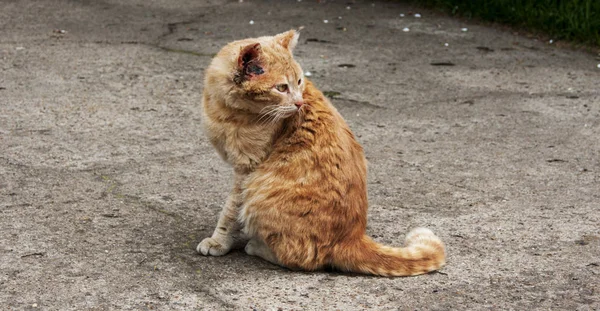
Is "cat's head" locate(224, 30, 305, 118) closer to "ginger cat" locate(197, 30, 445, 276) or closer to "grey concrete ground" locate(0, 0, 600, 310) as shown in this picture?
"ginger cat" locate(197, 30, 445, 276)

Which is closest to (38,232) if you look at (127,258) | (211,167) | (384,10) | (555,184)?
(127,258)

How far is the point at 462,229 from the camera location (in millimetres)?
4242

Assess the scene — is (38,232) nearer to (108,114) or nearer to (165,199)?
(165,199)

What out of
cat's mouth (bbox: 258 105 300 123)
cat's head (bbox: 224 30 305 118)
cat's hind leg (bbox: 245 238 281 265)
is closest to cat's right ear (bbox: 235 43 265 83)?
cat's head (bbox: 224 30 305 118)

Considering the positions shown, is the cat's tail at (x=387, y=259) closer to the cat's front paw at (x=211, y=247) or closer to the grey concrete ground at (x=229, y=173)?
the grey concrete ground at (x=229, y=173)

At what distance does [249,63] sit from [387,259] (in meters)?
1.06

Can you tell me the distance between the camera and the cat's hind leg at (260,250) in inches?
148

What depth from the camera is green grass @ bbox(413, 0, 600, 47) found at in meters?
7.83

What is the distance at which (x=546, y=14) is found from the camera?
8.16 metres

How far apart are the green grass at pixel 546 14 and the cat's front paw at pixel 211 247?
5.25 meters

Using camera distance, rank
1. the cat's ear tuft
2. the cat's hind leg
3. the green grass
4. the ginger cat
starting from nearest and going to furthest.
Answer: the cat's ear tuft → the ginger cat → the cat's hind leg → the green grass

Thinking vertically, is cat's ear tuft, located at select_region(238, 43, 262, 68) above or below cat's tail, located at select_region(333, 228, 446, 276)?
above

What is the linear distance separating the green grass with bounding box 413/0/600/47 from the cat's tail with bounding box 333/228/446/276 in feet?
15.9

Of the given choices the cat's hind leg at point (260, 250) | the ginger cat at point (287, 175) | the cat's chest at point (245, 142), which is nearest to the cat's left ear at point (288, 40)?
the ginger cat at point (287, 175)
